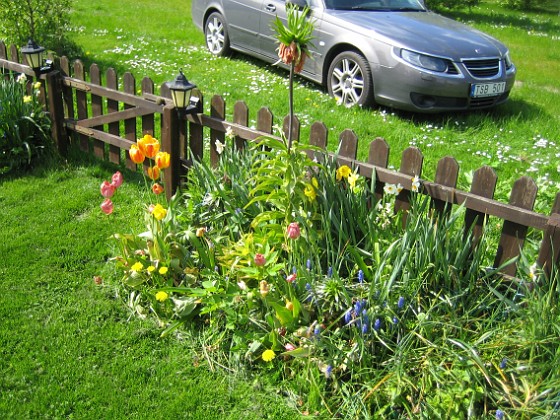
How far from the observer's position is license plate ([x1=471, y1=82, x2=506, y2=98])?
22.4 ft

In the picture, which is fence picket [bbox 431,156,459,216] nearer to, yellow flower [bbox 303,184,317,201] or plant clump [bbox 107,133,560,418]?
plant clump [bbox 107,133,560,418]

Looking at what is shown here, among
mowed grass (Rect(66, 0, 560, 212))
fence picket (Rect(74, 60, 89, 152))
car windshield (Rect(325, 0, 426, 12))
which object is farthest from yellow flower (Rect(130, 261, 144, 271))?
car windshield (Rect(325, 0, 426, 12))

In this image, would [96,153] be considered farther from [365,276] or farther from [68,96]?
[365,276]

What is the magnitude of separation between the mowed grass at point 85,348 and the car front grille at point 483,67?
4083 millimetres

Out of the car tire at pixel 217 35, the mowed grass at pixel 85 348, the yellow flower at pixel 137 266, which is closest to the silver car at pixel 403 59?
the car tire at pixel 217 35

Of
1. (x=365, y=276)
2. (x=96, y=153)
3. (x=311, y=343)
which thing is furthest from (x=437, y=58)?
(x=311, y=343)

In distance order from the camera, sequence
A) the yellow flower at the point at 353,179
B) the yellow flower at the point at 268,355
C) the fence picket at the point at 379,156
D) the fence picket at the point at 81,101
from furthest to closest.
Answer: the fence picket at the point at 81,101 → the fence picket at the point at 379,156 → the yellow flower at the point at 353,179 → the yellow flower at the point at 268,355

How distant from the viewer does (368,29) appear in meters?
7.10

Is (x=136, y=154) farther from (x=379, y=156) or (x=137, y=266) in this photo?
(x=379, y=156)

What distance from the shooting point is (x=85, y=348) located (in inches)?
137

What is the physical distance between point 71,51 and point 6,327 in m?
6.31

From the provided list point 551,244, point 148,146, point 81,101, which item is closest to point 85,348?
Result: point 148,146

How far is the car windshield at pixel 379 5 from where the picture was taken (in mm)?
7750

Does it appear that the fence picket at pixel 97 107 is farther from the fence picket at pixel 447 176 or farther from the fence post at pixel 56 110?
the fence picket at pixel 447 176
